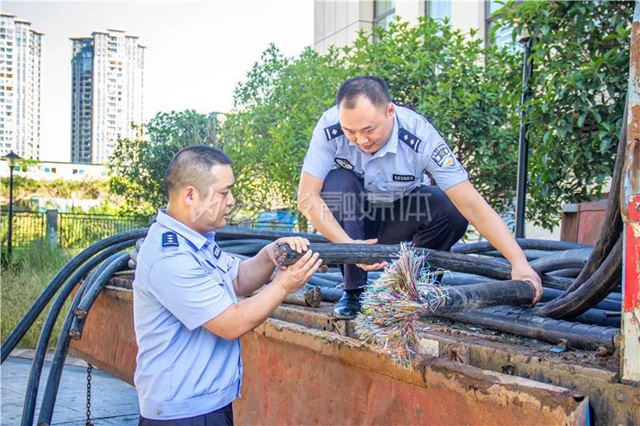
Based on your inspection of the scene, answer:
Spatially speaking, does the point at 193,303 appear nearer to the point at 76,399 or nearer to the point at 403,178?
the point at 403,178

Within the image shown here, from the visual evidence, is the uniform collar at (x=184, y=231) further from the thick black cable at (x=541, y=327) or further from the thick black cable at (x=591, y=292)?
the thick black cable at (x=591, y=292)

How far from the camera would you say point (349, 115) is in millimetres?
2787

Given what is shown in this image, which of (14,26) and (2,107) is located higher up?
(14,26)

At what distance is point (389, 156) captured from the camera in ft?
9.77

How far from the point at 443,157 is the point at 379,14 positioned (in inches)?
523

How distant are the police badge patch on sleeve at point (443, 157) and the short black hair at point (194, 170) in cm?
95

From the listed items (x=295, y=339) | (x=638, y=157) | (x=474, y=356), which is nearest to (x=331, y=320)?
(x=295, y=339)

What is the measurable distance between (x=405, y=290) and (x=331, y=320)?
644 mm

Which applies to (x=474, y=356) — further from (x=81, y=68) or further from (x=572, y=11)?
(x=81, y=68)

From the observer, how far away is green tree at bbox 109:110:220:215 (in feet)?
63.4

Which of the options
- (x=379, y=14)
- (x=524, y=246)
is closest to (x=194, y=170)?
(x=524, y=246)

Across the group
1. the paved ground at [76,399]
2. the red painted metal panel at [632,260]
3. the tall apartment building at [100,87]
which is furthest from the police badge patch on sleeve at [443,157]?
the tall apartment building at [100,87]

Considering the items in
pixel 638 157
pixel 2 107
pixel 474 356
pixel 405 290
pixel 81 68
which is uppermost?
pixel 81 68

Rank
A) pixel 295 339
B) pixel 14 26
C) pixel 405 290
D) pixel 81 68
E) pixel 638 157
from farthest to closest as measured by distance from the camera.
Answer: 1. pixel 81 68
2. pixel 14 26
3. pixel 295 339
4. pixel 405 290
5. pixel 638 157
